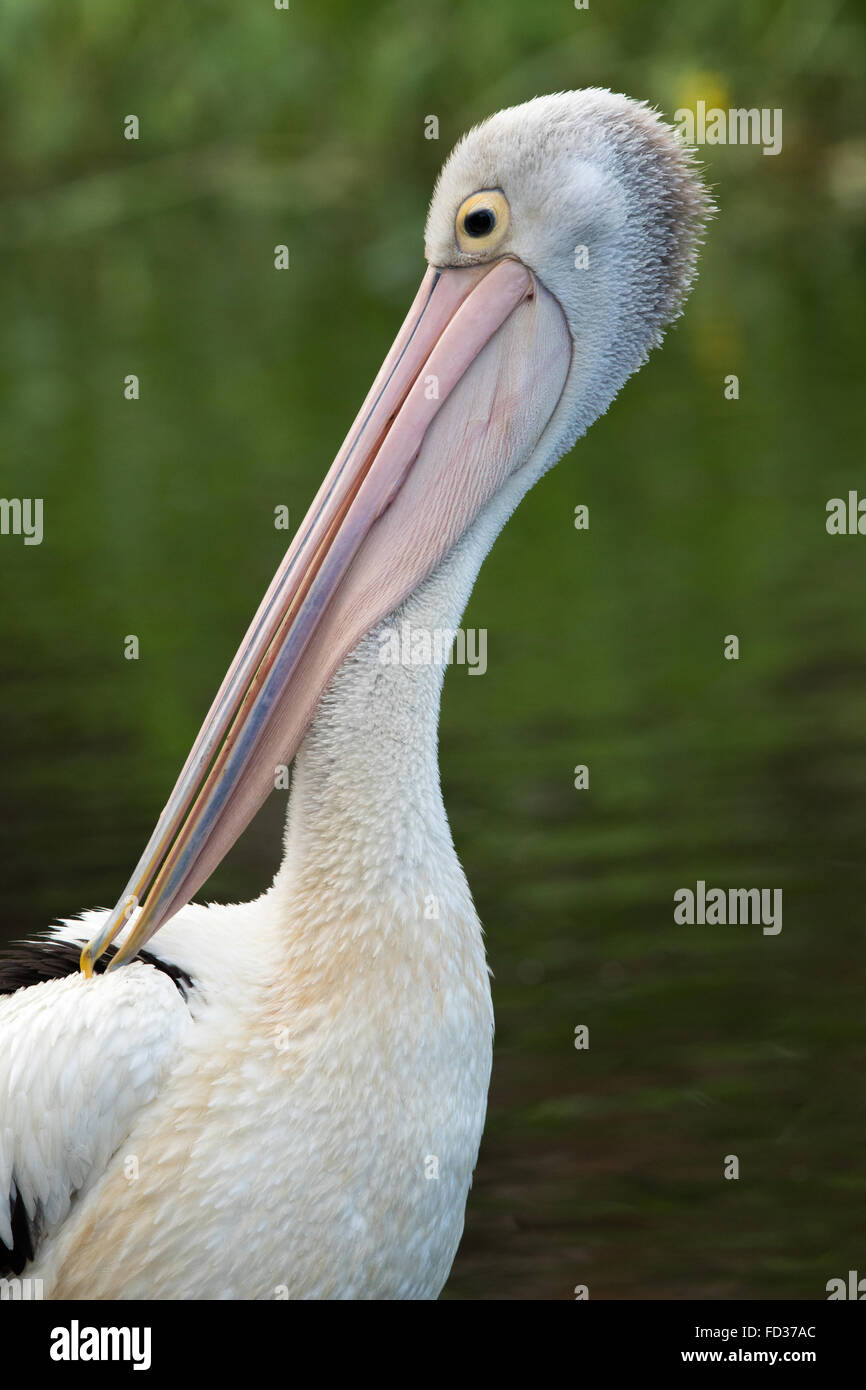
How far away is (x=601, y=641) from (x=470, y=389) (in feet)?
20.0

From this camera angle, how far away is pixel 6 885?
744 cm

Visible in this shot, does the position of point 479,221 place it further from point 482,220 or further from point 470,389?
point 470,389

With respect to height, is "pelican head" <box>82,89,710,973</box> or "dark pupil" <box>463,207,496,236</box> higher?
"dark pupil" <box>463,207,496,236</box>

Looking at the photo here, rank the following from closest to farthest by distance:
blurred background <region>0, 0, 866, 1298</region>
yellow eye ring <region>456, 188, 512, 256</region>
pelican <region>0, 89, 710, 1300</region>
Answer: pelican <region>0, 89, 710, 1300</region> → yellow eye ring <region>456, 188, 512, 256</region> → blurred background <region>0, 0, 866, 1298</region>

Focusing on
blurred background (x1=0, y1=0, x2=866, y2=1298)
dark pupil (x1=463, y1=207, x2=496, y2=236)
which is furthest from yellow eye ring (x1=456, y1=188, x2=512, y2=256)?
blurred background (x1=0, y1=0, x2=866, y2=1298)

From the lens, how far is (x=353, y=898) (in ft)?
12.0

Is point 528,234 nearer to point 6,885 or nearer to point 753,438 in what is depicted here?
point 6,885

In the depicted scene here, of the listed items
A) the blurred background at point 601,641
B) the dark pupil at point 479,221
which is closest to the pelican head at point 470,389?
the dark pupil at point 479,221

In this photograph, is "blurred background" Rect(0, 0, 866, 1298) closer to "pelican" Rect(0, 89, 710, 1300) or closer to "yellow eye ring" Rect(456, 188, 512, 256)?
"pelican" Rect(0, 89, 710, 1300)

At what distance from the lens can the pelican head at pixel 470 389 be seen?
366cm

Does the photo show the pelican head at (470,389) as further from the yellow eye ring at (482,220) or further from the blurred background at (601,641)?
the blurred background at (601,641)

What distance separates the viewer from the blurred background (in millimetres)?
5508

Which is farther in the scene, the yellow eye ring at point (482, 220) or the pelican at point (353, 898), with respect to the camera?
the yellow eye ring at point (482, 220)

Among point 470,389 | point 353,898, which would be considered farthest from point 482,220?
point 353,898
